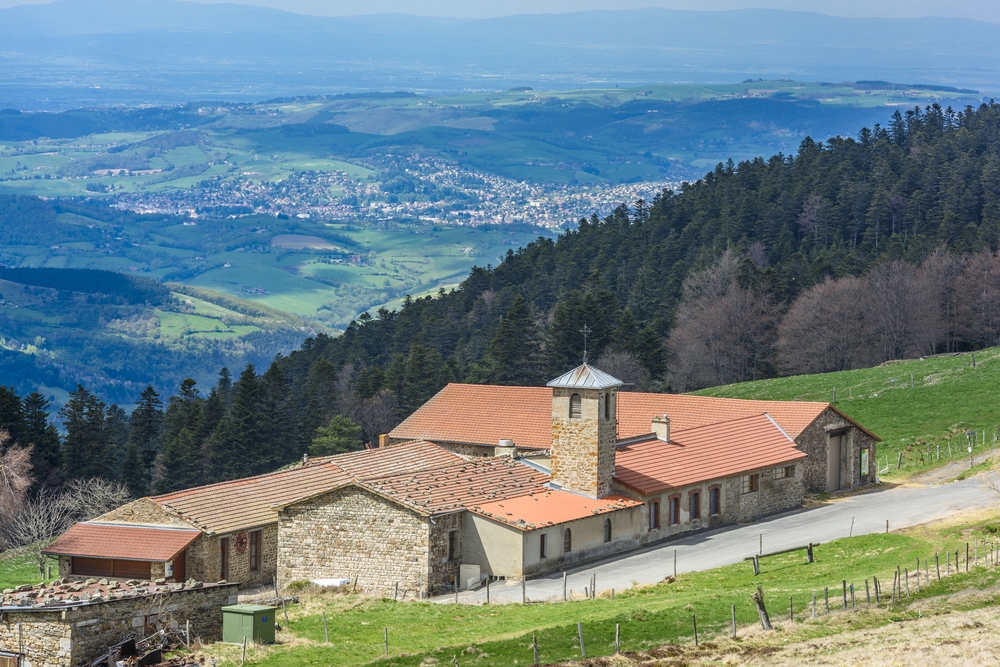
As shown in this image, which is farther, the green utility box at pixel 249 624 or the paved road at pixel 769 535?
the paved road at pixel 769 535

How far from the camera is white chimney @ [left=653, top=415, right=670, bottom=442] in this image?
162 ft

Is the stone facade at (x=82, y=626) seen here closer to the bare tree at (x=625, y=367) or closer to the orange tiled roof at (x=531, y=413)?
the orange tiled roof at (x=531, y=413)

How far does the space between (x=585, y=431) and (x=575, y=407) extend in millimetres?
804

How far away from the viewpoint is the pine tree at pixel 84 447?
87125 millimetres

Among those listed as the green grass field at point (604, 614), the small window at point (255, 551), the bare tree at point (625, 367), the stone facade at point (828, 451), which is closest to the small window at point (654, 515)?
the green grass field at point (604, 614)

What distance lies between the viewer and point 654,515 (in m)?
45.1

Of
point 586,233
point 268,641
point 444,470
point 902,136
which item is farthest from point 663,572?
point 902,136

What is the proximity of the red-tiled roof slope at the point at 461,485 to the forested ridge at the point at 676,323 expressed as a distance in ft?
131

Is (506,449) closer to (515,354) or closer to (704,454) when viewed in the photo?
(704,454)

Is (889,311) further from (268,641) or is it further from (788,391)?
(268,641)

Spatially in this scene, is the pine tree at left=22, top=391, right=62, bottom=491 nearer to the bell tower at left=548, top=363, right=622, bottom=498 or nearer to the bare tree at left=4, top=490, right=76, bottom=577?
the bare tree at left=4, top=490, right=76, bottom=577

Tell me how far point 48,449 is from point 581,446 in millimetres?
50494

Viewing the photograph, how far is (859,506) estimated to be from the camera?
48156 millimetres

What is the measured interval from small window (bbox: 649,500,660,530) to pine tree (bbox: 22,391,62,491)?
47648mm
